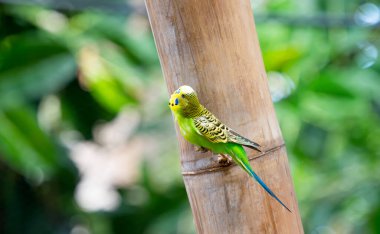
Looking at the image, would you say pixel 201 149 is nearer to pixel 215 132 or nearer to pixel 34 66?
pixel 215 132

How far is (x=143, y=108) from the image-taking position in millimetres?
2879

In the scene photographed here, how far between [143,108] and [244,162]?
81.0 inches

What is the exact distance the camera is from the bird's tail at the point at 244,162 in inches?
32.6

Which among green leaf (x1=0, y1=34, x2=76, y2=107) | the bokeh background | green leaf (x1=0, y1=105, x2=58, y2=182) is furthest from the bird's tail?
green leaf (x1=0, y1=34, x2=76, y2=107)

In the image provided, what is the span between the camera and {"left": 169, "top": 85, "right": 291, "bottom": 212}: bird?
32.8 inches

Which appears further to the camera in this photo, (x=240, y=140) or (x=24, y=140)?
(x=24, y=140)

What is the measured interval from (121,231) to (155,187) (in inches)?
9.2

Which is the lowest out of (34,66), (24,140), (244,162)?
(244,162)

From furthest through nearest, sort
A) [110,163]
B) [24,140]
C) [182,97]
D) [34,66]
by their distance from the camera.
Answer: [110,163] < [34,66] < [24,140] < [182,97]

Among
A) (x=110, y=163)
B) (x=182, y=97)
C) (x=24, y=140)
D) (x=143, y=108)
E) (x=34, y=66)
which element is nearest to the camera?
(x=182, y=97)

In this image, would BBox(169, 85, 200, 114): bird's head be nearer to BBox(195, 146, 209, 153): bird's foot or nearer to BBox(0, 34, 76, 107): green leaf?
BBox(195, 146, 209, 153): bird's foot

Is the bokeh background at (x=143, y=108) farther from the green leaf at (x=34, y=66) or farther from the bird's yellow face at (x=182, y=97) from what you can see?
the bird's yellow face at (x=182, y=97)

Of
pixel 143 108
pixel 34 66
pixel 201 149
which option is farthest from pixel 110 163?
pixel 201 149

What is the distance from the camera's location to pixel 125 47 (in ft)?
8.09
